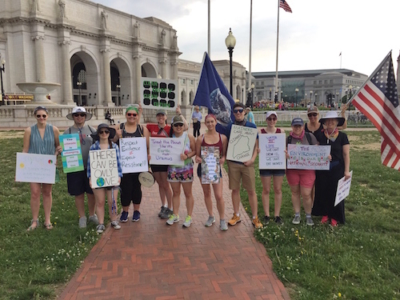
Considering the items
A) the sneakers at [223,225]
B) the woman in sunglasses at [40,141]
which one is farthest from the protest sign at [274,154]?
the woman in sunglasses at [40,141]

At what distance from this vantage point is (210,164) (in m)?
6.00

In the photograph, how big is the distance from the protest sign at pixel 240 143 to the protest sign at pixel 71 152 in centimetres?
270

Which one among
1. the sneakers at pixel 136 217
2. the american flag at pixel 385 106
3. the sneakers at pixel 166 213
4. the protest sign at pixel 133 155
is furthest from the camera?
the sneakers at pixel 166 213

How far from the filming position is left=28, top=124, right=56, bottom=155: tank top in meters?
5.79

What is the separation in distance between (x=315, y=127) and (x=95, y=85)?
48.7 meters

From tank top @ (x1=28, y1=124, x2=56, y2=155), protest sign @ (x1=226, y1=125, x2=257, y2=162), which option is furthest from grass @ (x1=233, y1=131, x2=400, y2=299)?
tank top @ (x1=28, y1=124, x2=56, y2=155)

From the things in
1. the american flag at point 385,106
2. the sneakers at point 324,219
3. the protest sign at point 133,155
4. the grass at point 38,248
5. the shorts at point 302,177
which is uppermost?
the american flag at point 385,106

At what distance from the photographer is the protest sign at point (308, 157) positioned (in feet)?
19.2

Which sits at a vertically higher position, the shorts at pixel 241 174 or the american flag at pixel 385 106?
the american flag at pixel 385 106

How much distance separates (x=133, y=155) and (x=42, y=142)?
162 centimetres

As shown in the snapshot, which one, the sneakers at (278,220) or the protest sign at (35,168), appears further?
the sneakers at (278,220)

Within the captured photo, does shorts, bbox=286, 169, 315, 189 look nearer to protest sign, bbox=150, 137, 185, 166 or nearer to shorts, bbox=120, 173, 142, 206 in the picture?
protest sign, bbox=150, 137, 185, 166

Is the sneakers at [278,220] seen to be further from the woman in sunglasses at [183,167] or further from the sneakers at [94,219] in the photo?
the sneakers at [94,219]

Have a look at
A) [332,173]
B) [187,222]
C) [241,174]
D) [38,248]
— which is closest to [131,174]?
[187,222]
